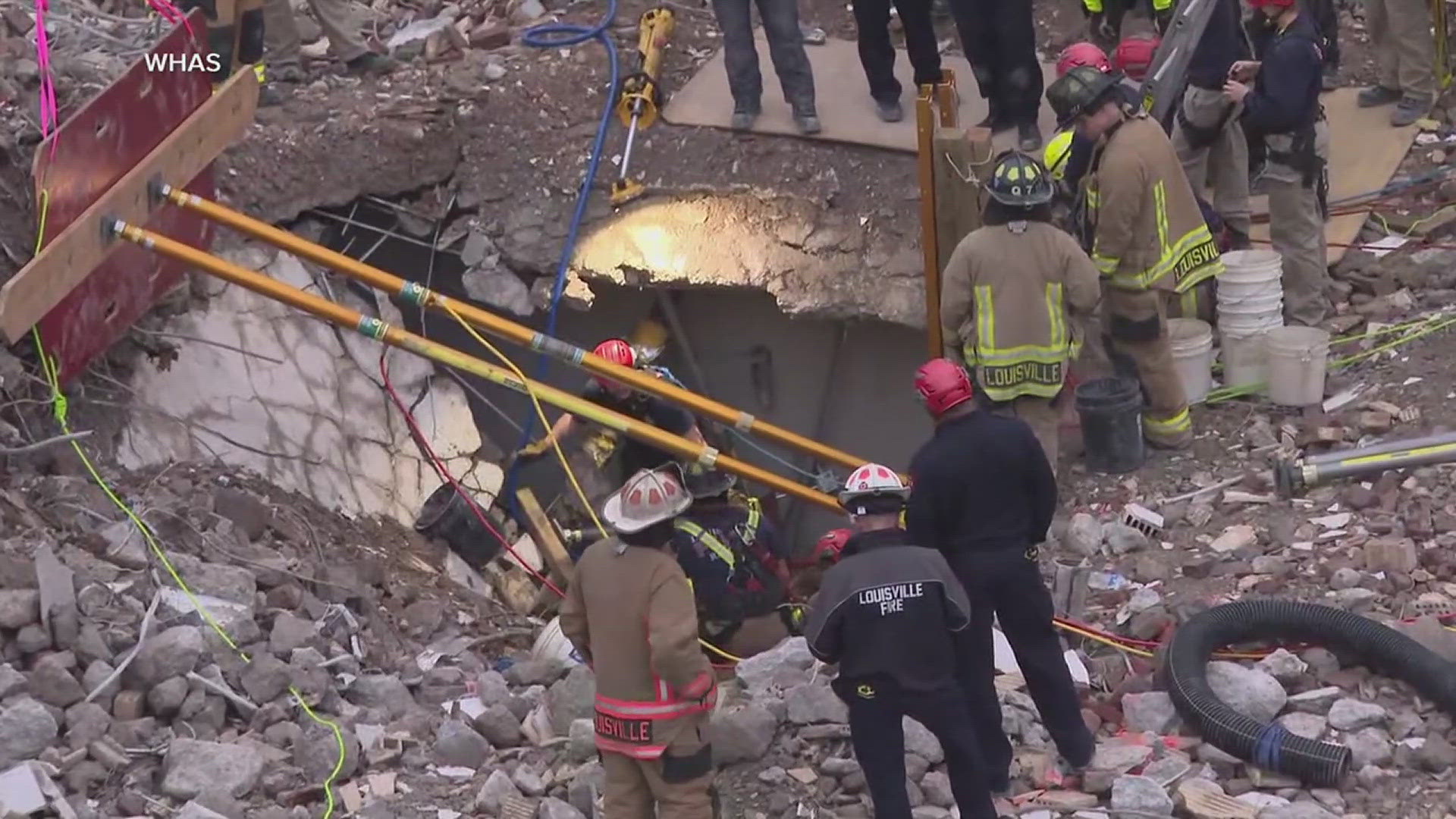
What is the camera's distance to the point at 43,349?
26.9 ft

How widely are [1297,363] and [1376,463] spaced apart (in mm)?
1597

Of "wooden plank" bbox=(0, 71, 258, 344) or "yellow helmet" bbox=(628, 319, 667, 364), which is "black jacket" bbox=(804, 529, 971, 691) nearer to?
"wooden plank" bbox=(0, 71, 258, 344)

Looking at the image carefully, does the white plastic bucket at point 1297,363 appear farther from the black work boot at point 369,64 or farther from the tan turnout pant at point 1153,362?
the black work boot at point 369,64

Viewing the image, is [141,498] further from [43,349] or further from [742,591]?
[742,591]

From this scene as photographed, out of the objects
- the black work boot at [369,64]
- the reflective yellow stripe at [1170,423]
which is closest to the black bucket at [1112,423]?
the reflective yellow stripe at [1170,423]

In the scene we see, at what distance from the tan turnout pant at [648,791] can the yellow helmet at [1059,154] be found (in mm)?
3924

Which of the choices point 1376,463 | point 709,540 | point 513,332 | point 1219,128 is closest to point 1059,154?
point 1219,128

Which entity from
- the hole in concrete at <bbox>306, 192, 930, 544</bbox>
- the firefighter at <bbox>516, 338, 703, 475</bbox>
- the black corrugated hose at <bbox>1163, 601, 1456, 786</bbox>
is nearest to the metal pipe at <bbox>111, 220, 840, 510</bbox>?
the firefighter at <bbox>516, 338, 703, 475</bbox>

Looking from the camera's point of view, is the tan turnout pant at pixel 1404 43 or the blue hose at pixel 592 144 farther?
the tan turnout pant at pixel 1404 43

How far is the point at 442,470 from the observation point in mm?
10352

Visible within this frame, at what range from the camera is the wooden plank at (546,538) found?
10086mm

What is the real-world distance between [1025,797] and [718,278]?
15.5 ft

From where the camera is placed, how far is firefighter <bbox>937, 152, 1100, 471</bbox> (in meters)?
7.95

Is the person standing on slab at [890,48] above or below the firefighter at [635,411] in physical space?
above
